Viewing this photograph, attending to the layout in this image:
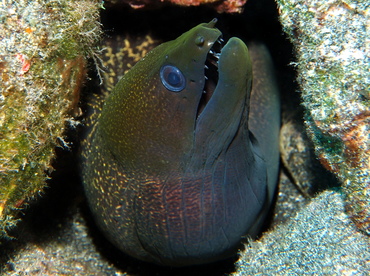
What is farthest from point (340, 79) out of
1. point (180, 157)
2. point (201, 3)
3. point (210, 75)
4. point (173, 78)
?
point (201, 3)

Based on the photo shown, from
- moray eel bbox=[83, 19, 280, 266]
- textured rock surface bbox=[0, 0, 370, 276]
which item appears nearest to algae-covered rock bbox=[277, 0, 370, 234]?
textured rock surface bbox=[0, 0, 370, 276]

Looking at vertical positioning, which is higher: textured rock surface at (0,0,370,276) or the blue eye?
the blue eye

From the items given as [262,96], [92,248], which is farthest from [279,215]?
[92,248]

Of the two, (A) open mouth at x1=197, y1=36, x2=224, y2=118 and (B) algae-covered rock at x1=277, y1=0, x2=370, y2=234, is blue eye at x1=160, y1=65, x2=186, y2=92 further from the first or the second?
(B) algae-covered rock at x1=277, y1=0, x2=370, y2=234

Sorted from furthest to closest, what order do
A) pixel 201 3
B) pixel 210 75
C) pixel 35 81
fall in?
pixel 201 3
pixel 210 75
pixel 35 81

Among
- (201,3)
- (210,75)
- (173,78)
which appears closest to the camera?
(173,78)

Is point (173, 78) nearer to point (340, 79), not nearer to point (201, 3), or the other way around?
point (201, 3)

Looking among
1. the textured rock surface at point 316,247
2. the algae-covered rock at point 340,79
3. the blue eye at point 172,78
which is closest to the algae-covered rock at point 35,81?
the blue eye at point 172,78
